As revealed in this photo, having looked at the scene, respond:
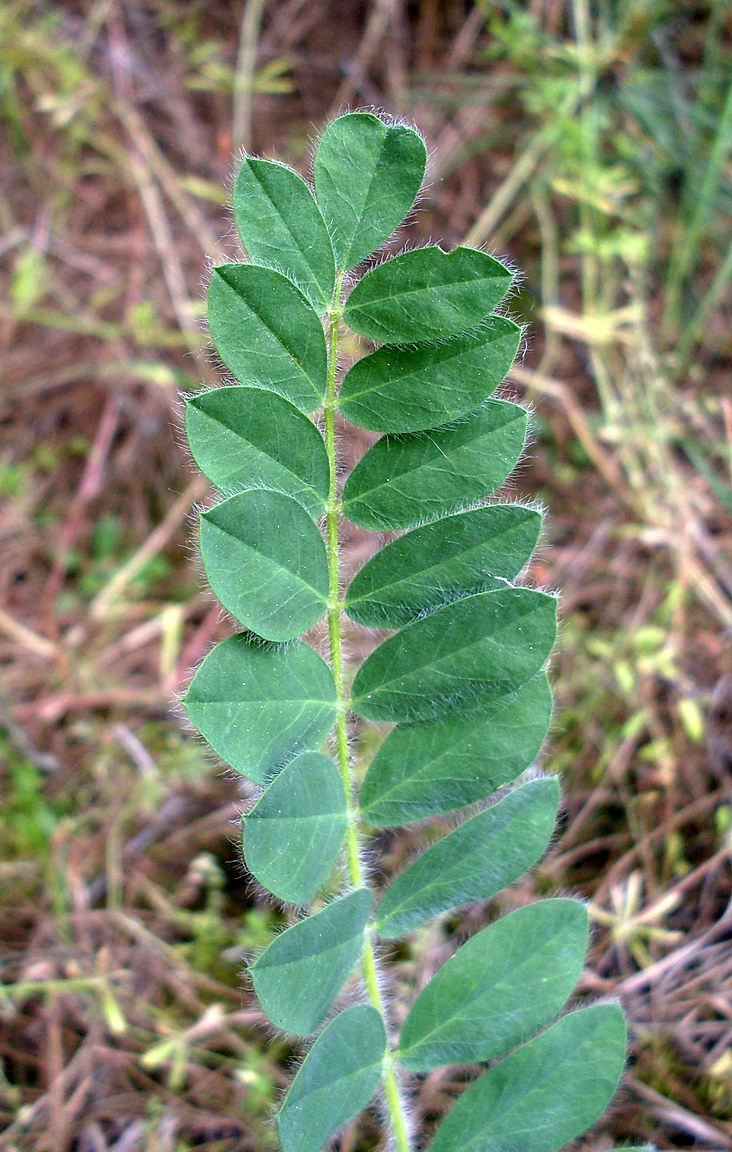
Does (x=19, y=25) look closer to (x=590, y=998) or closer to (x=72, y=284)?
(x=72, y=284)

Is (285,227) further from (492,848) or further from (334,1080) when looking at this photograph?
(334,1080)

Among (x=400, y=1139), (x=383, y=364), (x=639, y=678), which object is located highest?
(x=383, y=364)

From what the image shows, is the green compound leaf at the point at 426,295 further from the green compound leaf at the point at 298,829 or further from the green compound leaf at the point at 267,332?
the green compound leaf at the point at 298,829

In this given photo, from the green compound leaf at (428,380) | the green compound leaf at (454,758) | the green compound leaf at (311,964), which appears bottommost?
the green compound leaf at (311,964)

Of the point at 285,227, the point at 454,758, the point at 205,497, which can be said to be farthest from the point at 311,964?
the point at 205,497

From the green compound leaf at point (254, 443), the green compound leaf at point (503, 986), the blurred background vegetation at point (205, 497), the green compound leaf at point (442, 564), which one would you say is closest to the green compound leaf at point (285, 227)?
the green compound leaf at point (254, 443)

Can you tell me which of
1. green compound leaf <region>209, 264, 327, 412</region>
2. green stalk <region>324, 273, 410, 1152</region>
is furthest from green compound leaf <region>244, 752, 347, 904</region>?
green compound leaf <region>209, 264, 327, 412</region>

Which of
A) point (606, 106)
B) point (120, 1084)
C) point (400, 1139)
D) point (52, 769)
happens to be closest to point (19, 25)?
point (606, 106)
